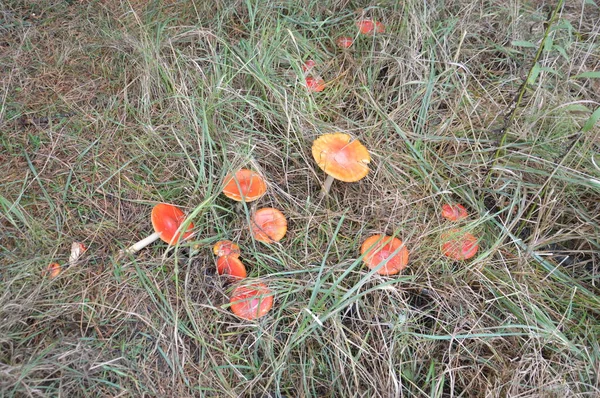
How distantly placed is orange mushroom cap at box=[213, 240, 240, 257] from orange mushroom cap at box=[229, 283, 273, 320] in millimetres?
163

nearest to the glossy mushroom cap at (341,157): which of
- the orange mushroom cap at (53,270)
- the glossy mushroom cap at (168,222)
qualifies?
the glossy mushroom cap at (168,222)

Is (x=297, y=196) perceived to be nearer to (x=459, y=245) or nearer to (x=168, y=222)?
(x=168, y=222)

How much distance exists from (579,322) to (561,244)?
413 millimetres

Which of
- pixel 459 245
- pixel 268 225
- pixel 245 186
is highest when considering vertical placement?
pixel 245 186

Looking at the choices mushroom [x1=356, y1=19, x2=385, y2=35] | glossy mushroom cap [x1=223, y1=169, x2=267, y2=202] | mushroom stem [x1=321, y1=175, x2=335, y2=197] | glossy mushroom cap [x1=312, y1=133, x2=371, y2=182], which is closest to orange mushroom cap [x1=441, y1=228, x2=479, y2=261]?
glossy mushroom cap [x1=312, y1=133, x2=371, y2=182]

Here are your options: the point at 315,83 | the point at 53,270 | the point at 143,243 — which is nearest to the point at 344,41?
the point at 315,83

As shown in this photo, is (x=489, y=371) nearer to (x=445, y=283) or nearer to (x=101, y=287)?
(x=445, y=283)

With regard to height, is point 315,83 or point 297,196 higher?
point 315,83

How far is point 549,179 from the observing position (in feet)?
6.81

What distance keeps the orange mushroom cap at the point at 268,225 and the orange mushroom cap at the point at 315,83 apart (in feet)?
2.85

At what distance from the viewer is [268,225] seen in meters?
2.07

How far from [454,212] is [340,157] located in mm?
622

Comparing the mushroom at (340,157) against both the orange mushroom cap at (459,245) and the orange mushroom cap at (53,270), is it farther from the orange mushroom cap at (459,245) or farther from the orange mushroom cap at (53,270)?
the orange mushroom cap at (53,270)

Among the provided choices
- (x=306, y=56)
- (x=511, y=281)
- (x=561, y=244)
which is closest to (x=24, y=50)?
(x=306, y=56)
